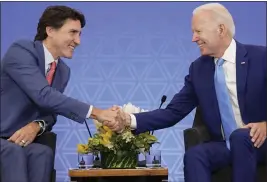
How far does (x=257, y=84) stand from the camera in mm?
2943

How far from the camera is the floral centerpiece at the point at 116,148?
9.98 feet

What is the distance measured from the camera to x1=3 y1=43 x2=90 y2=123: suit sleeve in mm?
3004

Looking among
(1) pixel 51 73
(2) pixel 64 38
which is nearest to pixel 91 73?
(2) pixel 64 38

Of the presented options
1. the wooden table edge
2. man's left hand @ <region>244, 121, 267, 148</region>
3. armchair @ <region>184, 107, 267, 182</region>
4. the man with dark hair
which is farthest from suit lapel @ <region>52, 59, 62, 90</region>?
man's left hand @ <region>244, 121, 267, 148</region>

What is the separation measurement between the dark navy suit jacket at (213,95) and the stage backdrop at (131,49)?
2.82 feet

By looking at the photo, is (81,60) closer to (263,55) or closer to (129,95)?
(129,95)

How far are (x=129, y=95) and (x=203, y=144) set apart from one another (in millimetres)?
1336

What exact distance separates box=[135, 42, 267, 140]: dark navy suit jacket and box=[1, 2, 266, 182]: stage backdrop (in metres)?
0.86

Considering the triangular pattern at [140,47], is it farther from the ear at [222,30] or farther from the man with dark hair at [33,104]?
the ear at [222,30]

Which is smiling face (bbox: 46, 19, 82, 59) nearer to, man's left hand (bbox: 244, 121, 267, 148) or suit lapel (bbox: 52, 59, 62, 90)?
suit lapel (bbox: 52, 59, 62, 90)

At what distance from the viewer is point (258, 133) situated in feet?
8.89

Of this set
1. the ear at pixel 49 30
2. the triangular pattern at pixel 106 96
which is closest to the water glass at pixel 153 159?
the ear at pixel 49 30

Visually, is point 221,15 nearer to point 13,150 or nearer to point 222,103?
point 222,103

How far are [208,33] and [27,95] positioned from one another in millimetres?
1018
